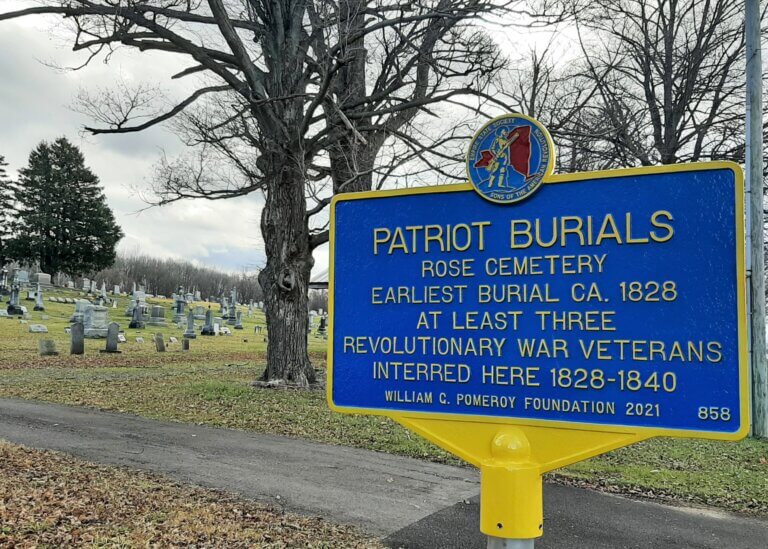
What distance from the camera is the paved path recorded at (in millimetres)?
5172

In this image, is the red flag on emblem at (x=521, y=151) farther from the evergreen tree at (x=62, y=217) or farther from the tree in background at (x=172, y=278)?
the tree in background at (x=172, y=278)

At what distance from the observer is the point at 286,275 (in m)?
13.5

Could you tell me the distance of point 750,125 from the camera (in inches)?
400

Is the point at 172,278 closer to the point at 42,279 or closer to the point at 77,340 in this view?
the point at 42,279

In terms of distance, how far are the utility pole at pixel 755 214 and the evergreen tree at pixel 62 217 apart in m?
61.8

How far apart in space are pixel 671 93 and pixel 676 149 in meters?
1.36

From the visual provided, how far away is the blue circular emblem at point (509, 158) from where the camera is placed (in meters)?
2.76

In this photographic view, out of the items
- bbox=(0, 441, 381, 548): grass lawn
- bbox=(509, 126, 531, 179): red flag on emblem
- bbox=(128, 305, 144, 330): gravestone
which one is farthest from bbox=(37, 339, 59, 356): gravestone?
bbox=(509, 126, 531, 179): red flag on emblem

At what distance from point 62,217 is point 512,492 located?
67.6m

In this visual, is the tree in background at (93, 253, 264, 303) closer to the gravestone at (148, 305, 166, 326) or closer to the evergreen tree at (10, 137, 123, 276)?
the evergreen tree at (10, 137, 123, 276)

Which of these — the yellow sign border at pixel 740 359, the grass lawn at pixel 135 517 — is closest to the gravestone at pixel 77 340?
the grass lawn at pixel 135 517

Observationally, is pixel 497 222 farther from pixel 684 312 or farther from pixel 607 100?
pixel 607 100

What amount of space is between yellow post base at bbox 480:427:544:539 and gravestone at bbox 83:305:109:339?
28325 millimetres

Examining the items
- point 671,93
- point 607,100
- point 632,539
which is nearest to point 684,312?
point 632,539
